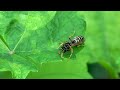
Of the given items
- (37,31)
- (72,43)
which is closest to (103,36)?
(72,43)

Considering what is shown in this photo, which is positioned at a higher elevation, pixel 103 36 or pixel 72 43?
pixel 72 43

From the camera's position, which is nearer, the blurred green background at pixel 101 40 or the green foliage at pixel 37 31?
the green foliage at pixel 37 31

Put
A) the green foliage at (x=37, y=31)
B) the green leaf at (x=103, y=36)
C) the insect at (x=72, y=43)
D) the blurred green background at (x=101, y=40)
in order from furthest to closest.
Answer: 1. the green leaf at (x=103, y=36)
2. the blurred green background at (x=101, y=40)
3. the insect at (x=72, y=43)
4. the green foliage at (x=37, y=31)

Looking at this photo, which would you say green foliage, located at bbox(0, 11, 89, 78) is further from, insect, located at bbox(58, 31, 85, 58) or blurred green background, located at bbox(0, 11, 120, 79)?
blurred green background, located at bbox(0, 11, 120, 79)

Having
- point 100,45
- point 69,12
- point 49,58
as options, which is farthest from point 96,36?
point 49,58

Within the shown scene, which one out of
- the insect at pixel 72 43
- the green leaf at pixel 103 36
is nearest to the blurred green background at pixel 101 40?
the green leaf at pixel 103 36

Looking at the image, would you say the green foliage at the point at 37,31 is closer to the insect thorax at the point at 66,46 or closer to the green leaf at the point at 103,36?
the insect thorax at the point at 66,46

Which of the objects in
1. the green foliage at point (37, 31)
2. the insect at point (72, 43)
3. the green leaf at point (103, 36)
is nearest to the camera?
the green foliage at point (37, 31)

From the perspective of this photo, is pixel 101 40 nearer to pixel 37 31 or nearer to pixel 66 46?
pixel 66 46

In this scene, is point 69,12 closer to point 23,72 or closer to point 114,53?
point 23,72
